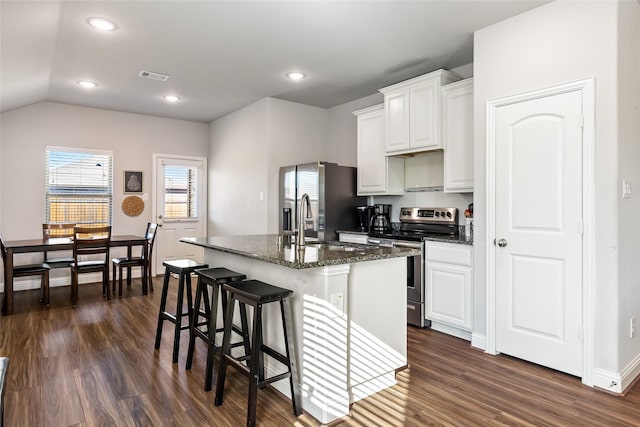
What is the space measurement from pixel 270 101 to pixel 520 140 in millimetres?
3293

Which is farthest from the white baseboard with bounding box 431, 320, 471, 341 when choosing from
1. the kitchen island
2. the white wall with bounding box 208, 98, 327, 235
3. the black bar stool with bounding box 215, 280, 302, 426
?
the white wall with bounding box 208, 98, 327, 235

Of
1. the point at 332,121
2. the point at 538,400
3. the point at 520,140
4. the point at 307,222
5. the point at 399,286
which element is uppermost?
the point at 332,121

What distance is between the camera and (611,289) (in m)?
2.48

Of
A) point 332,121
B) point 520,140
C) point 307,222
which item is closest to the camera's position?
point 520,140

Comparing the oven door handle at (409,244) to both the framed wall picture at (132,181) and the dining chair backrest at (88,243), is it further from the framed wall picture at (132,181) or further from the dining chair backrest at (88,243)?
the framed wall picture at (132,181)

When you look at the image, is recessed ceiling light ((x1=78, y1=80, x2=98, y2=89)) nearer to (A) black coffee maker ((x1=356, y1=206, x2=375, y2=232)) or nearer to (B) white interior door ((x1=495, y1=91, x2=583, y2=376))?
(A) black coffee maker ((x1=356, y1=206, x2=375, y2=232))

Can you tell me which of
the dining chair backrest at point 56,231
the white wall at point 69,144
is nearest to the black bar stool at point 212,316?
the dining chair backrest at point 56,231

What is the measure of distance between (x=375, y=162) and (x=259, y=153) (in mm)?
1720

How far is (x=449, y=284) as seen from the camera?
11.4ft

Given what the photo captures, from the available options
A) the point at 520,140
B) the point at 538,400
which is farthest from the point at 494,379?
the point at 520,140

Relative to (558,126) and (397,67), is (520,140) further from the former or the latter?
(397,67)

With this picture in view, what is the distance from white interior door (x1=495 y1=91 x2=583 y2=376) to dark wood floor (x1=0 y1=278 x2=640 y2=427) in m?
0.25

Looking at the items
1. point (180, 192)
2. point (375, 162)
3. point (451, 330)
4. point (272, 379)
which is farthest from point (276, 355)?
point (180, 192)

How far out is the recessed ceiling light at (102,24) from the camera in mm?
2986
